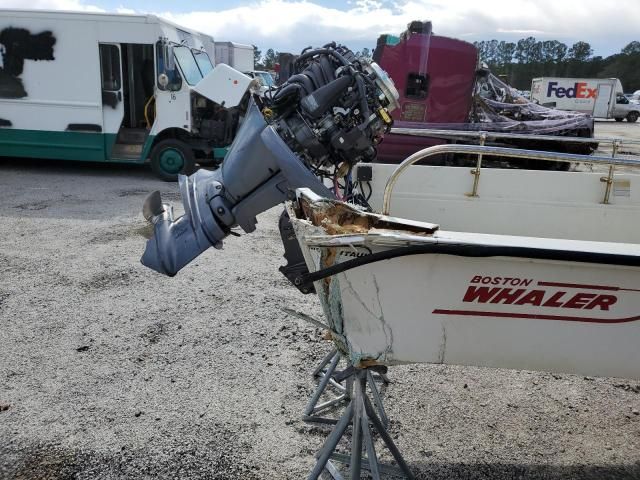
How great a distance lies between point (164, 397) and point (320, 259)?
158cm

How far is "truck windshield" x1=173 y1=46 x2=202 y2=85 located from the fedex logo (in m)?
28.4

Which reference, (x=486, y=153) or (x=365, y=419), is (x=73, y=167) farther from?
(x=365, y=419)

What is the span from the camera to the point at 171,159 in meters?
8.98

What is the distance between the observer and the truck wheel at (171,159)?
8922mm

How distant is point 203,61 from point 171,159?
82.2 inches

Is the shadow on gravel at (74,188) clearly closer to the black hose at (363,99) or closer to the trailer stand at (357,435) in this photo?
the black hose at (363,99)

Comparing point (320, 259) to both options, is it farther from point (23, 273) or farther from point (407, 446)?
point (23, 273)

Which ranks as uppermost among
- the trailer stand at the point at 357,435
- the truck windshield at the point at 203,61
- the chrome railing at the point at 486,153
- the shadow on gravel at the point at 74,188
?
the truck windshield at the point at 203,61

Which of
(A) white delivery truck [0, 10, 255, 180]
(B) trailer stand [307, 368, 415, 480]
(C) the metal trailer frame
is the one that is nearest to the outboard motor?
(C) the metal trailer frame

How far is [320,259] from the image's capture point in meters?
2.08

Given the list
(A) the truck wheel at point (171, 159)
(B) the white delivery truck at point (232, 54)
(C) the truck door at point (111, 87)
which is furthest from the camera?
(B) the white delivery truck at point (232, 54)

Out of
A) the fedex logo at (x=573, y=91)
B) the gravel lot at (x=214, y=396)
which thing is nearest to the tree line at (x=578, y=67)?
the fedex logo at (x=573, y=91)

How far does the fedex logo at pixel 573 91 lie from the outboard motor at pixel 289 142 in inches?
1286

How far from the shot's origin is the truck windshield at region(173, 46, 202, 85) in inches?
343
